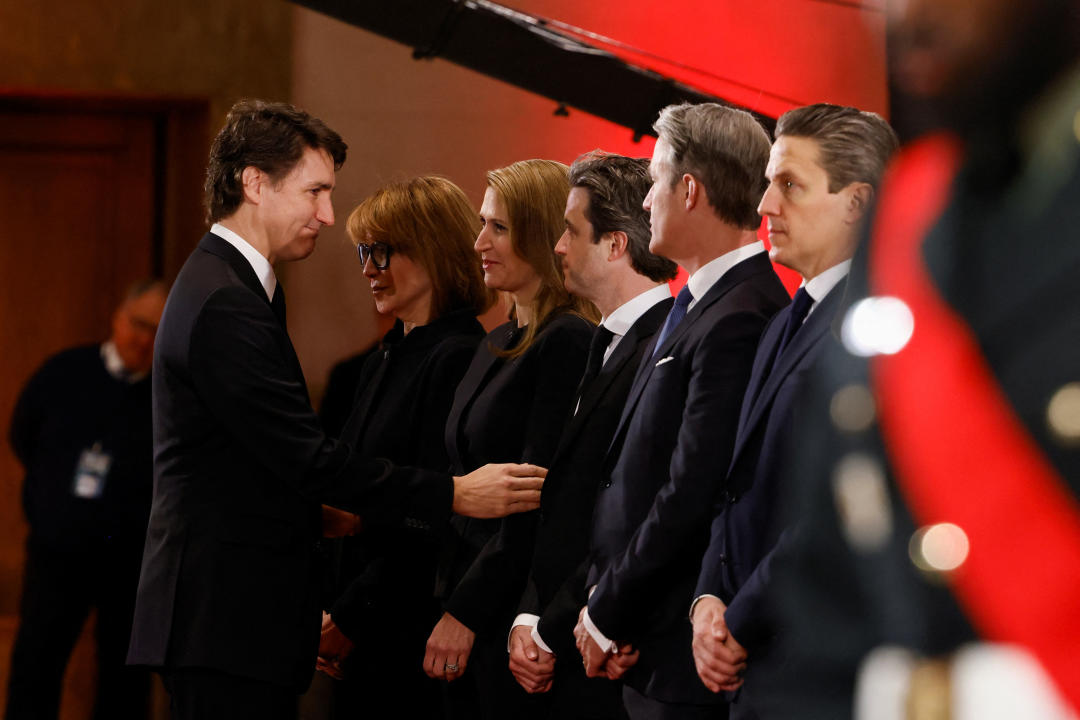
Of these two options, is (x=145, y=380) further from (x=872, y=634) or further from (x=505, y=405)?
(x=872, y=634)

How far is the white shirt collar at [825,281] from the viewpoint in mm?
1895

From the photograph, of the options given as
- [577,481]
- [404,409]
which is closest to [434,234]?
[404,409]

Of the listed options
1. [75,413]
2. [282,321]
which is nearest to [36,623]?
[75,413]

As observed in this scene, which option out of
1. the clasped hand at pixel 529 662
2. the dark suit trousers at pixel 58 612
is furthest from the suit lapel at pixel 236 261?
the dark suit trousers at pixel 58 612

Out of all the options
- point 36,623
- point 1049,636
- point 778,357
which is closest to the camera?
point 1049,636

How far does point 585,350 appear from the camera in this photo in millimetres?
2641

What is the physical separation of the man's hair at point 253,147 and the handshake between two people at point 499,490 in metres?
0.75

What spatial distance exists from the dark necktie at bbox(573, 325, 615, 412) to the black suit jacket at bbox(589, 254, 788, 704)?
30 cm

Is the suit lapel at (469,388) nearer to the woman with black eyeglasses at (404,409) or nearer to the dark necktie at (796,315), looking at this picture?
the woman with black eyeglasses at (404,409)

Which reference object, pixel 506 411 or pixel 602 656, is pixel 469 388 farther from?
pixel 602 656

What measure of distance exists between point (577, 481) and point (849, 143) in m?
0.85

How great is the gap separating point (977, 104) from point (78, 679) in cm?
471

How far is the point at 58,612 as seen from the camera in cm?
374

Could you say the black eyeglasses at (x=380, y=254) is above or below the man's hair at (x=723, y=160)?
below
